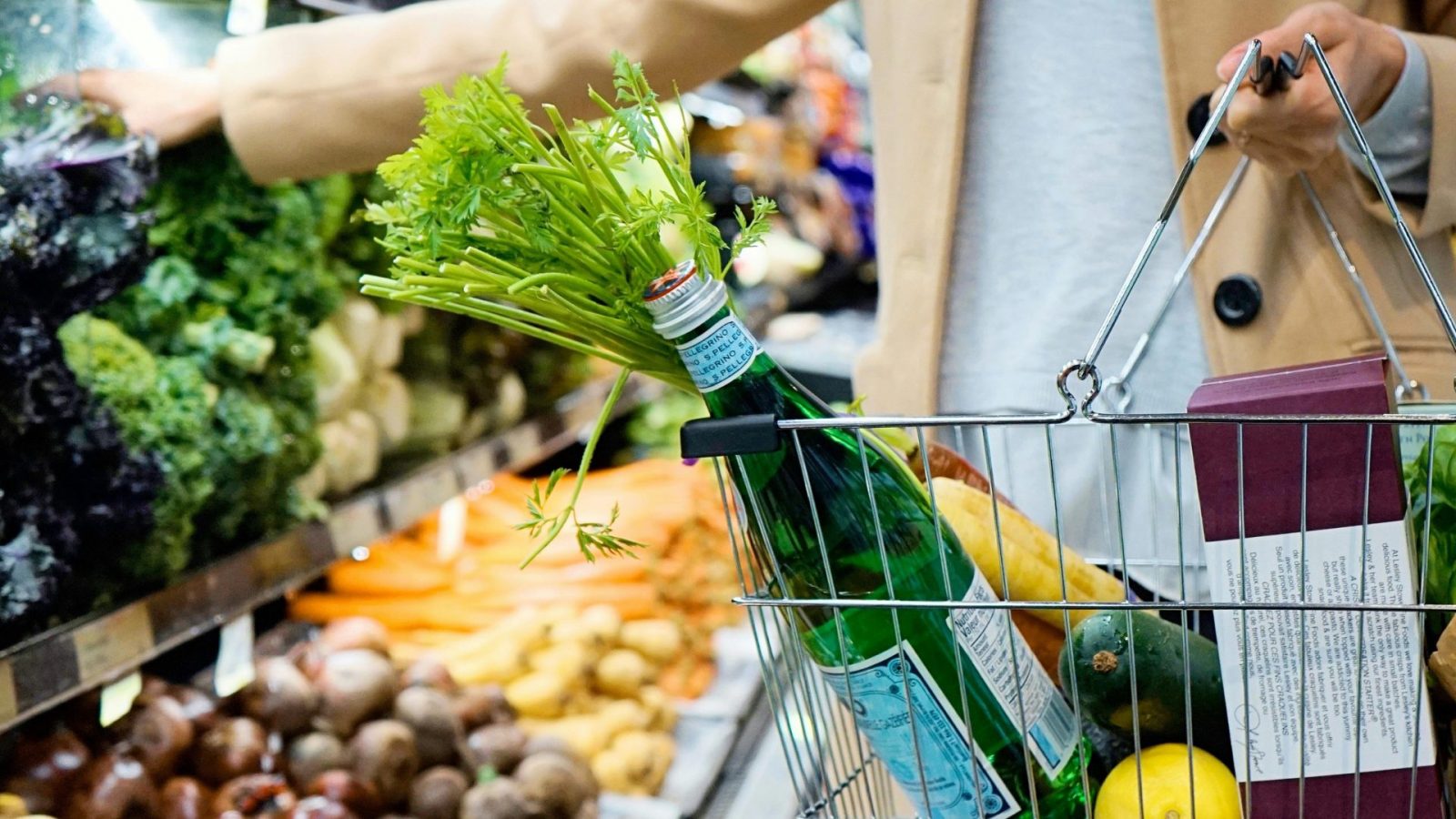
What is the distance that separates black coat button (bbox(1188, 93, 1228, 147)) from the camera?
1.05 metres

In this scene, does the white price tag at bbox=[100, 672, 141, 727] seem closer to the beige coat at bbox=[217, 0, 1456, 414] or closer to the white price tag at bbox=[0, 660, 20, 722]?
the white price tag at bbox=[0, 660, 20, 722]

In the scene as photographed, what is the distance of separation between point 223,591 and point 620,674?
79 centimetres

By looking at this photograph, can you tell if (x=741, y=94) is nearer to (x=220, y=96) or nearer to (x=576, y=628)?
(x=576, y=628)

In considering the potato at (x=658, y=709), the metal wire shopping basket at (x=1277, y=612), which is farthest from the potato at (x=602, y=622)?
the metal wire shopping basket at (x=1277, y=612)

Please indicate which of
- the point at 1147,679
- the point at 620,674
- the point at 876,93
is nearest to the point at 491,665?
the point at 620,674

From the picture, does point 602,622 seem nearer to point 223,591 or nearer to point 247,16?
point 223,591

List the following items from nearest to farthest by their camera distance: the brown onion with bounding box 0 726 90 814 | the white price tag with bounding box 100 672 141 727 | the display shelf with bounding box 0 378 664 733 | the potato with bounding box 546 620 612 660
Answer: the display shelf with bounding box 0 378 664 733 → the brown onion with bounding box 0 726 90 814 → the white price tag with bounding box 100 672 141 727 → the potato with bounding box 546 620 612 660

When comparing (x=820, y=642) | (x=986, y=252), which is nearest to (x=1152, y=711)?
(x=820, y=642)

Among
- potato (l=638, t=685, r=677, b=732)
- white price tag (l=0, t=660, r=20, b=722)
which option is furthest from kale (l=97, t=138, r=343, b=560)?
potato (l=638, t=685, r=677, b=732)

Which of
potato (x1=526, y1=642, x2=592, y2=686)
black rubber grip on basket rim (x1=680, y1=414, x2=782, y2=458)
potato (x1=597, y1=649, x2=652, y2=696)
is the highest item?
black rubber grip on basket rim (x1=680, y1=414, x2=782, y2=458)

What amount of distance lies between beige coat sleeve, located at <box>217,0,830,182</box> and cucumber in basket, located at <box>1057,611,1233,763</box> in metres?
0.74

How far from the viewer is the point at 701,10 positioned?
1184 millimetres

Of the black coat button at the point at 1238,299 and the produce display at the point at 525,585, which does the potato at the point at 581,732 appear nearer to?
the produce display at the point at 525,585

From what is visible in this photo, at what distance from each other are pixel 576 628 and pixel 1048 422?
4.93 feet
